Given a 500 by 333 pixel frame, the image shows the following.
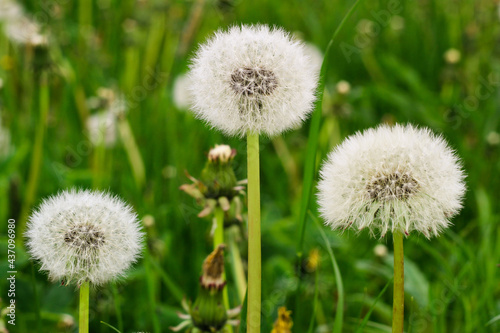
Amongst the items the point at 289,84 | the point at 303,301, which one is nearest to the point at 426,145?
the point at 289,84

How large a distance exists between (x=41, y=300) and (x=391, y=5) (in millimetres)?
3492

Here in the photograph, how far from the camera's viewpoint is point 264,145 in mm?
3578

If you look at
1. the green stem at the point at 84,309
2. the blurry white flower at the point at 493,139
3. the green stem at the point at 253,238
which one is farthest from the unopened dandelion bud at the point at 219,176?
the blurry white flower at the point at 493,139

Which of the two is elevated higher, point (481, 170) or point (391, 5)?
point (391, 5)

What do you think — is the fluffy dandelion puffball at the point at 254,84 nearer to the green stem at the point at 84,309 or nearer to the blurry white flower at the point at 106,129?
the green stem at the point at 84,309

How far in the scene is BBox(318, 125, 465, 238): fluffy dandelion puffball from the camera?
1253 millimetres

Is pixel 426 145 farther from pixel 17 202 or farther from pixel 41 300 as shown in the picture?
pixel 17 202

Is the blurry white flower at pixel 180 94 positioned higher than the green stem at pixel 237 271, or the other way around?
the blurry white flower at pixel 180 94

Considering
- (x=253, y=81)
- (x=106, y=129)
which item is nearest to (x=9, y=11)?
(x=106, y=129)

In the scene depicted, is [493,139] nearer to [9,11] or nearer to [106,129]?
[106,129]

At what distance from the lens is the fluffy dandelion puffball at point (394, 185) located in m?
1.25

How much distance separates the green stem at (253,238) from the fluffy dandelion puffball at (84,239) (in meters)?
0.26

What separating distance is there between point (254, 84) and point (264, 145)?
2.27m

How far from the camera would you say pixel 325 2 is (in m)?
4.93
